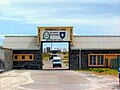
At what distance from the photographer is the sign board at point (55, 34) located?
5375cm

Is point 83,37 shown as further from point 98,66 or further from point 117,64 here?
point 117,64

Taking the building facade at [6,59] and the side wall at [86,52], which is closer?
the building facade at [6,59]

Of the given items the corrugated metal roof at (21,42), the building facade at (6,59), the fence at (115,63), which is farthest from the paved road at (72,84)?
the corrugated metal roof at (21,42)

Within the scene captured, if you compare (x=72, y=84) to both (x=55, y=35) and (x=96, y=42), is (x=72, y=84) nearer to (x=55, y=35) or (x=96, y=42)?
(x=55, y=35)

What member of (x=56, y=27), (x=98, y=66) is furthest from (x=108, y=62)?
(x=56, y=27)

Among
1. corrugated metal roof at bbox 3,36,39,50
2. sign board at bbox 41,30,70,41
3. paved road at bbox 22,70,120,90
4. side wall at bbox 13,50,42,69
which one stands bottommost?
paved road at bbox 22,70,120,90

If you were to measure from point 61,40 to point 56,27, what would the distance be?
198cm

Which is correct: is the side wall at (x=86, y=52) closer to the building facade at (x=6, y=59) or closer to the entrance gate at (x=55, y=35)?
the entrance gate at (x=55, y=35)

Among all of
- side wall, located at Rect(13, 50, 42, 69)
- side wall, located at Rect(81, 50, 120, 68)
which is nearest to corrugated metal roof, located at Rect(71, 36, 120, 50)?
side wall, located at Rect(81, 50, 120, 68)

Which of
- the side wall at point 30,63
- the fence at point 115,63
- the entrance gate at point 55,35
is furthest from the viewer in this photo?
the entrance gate at point 55,35

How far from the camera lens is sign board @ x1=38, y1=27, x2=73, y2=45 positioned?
176 feet

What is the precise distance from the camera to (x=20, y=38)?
57094mm

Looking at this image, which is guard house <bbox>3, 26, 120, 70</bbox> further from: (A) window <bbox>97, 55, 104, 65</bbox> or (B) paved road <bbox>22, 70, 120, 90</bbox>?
(B) paved road <bbox>22, 70, 120, 90</bbox>

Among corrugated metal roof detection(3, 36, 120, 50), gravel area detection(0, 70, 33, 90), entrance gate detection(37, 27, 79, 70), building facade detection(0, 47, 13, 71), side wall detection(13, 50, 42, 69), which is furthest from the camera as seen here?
corrugated metal roof detection(3, 36, 120, 50)
